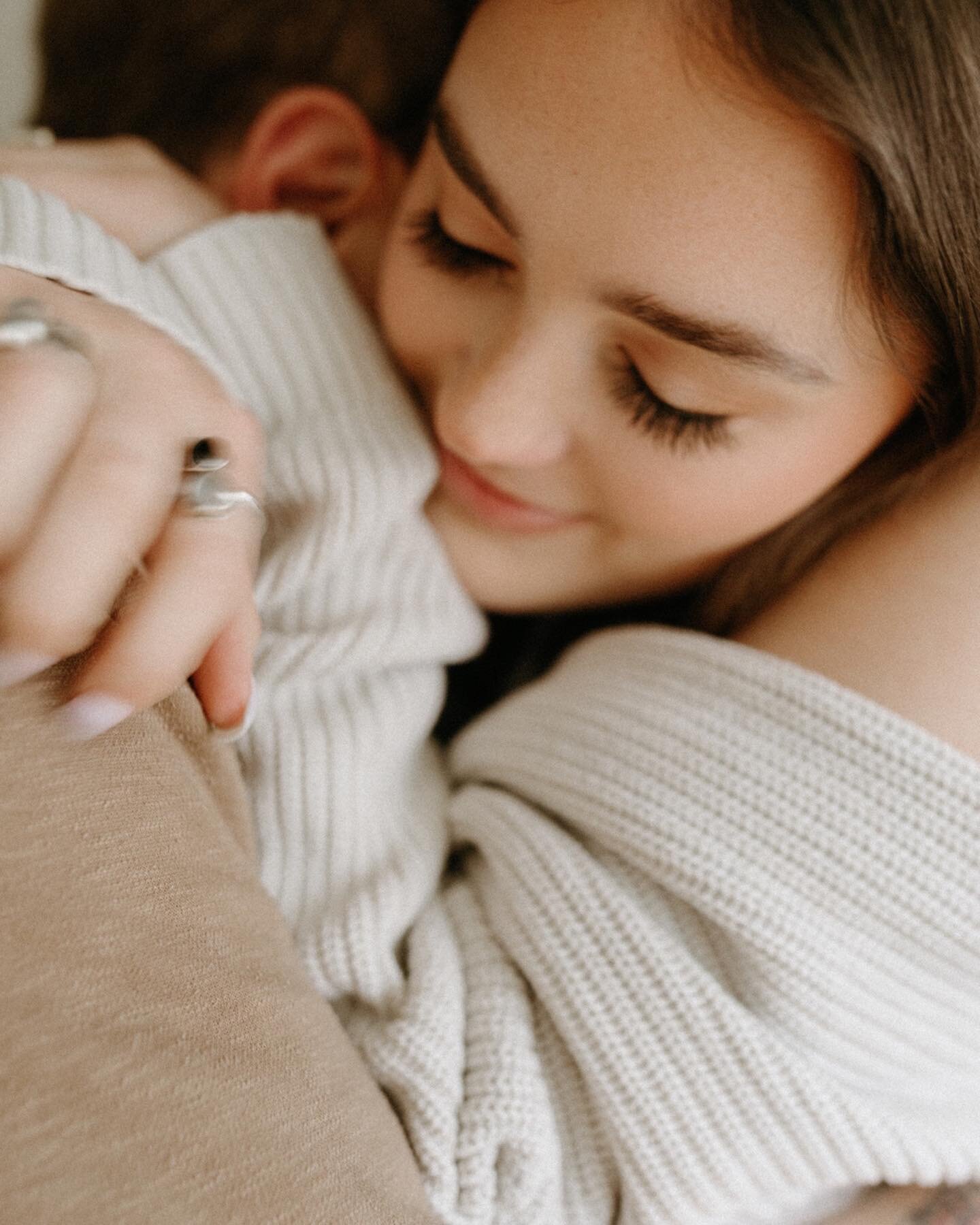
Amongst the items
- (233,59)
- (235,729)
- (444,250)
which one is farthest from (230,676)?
(233,59)

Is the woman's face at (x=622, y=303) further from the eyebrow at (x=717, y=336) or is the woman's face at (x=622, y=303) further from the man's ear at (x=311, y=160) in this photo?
the man's ear at (x=311, y=160)

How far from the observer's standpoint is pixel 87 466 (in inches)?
15.8

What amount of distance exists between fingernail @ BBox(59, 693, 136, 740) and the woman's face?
0.33 meters

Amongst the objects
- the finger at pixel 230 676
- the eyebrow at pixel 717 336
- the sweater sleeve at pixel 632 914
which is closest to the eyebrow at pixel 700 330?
the eyebrow at pixel 717 336

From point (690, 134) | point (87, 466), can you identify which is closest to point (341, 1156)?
point (87, 466)

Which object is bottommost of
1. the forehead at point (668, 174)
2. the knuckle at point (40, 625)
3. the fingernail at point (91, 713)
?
the fingernail at point (91, 713)

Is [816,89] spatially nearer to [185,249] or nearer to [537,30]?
[537,30]

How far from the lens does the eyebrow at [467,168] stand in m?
0.60

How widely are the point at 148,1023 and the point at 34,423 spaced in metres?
0.22

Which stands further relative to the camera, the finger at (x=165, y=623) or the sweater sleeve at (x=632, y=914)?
the sweater sleeve at (x=632, y=914)

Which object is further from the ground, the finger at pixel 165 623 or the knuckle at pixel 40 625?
the knuckle at pixel 40 625

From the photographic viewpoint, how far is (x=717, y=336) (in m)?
0.57

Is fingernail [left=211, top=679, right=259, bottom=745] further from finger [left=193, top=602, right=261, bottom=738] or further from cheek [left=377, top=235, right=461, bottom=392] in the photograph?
cheek [left=377, top=235, right=461, bottom=392]

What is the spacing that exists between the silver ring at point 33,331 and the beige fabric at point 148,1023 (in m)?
0.14
